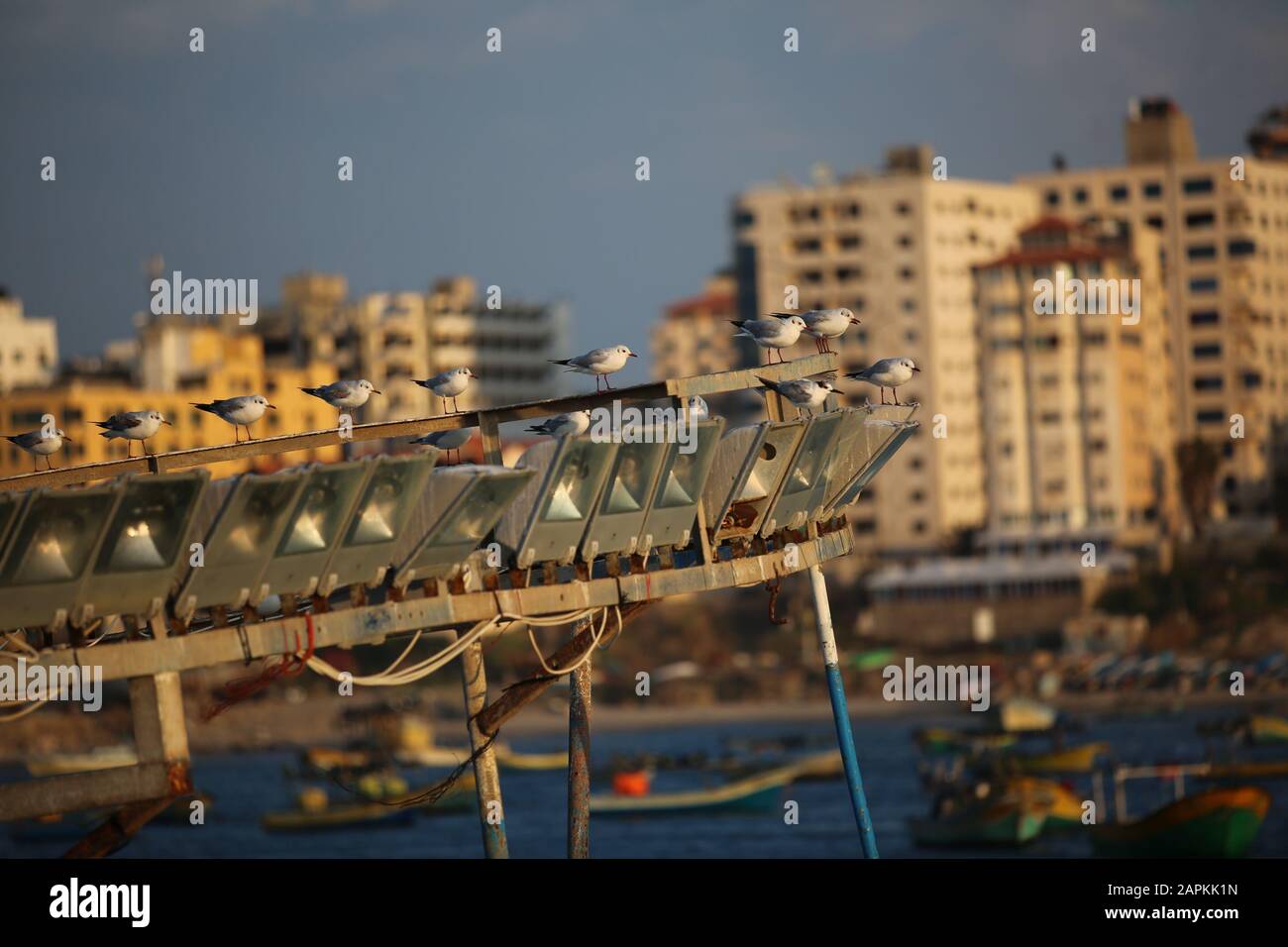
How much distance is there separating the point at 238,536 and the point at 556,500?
294cm

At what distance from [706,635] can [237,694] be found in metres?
138

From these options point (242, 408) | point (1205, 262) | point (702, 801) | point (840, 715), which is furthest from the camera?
point (1205, 262)

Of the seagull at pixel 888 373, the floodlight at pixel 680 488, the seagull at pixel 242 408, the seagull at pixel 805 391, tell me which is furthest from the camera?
the seagull at pixel 242 408

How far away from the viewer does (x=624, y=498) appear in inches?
808

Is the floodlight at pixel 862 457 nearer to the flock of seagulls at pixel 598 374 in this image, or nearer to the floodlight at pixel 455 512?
the flock of seagulls at pixel 598 374

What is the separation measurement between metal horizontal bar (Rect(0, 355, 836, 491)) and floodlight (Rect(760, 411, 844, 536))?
870 mm

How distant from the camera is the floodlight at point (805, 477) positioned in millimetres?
22016

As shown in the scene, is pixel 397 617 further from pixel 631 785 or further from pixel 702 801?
pixel 631 785

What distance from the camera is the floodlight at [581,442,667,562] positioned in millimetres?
20250

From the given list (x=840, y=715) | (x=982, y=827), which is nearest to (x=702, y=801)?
(x=982, y=827)

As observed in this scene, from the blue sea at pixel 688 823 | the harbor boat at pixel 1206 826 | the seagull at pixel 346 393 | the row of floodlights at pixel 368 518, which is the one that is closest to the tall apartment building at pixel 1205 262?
the blue sea at pixel 688 823

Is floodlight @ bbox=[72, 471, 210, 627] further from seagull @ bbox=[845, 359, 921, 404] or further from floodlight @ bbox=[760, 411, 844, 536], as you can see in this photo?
seagull @ bbox=[845, 359, 921, 404]

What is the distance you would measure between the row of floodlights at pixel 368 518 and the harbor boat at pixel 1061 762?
85506 mm

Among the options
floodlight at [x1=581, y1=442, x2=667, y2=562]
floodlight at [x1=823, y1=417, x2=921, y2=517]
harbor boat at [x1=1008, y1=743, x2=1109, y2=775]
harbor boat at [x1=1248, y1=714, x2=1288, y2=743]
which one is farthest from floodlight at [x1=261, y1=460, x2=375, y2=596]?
harbor boat at [x1=1248, y1=714, x2=1288, y2=743]
